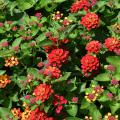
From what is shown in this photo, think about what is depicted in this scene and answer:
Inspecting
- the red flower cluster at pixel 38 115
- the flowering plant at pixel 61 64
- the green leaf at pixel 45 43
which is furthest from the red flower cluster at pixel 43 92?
the green leaf at pixel 45 43

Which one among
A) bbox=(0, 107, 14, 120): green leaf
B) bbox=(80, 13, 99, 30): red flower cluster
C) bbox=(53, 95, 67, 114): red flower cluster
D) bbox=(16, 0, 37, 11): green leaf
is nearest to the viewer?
bbox=(53, 95, 67, 114): red flower cluster

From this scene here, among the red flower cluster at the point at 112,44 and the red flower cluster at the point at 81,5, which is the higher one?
the red flower cluster at the point at 81,5

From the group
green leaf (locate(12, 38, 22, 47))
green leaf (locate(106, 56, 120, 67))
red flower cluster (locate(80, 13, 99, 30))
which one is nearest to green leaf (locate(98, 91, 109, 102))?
green leaf (locate(106, 56, 120, 67))

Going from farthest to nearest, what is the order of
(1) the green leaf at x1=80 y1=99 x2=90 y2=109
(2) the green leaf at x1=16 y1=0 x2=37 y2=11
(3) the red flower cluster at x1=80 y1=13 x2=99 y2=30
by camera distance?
(2) the green leaf at x1=16 y1=0 x2=37 y2=11, (3) the red flower cluster at x1=80 y1=13 x2=99 y2=30, (1) the green leaf at x1=80 y1=99 x2=90 y2=109

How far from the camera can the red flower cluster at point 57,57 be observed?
3.86 meters

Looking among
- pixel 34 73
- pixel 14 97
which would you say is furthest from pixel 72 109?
pixel 14 97

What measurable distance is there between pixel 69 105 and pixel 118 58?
654 mm

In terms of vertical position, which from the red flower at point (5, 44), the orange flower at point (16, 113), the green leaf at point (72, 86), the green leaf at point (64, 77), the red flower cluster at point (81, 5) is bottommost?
the orange flower at point (16, 113)

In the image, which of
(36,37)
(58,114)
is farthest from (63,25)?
(58,114)

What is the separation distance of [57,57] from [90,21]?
51cm

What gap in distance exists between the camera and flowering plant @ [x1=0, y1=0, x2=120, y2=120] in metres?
3.81

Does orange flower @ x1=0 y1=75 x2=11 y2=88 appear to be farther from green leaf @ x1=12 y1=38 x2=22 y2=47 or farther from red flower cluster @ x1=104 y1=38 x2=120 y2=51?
red flower cluster @ x1=104 y1=38 x2=120 y2=51

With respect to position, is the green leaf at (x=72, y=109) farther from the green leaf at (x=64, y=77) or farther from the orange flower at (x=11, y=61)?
the orange flower at (x=11, y=61)

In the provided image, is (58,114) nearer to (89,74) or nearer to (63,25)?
(89,74)
